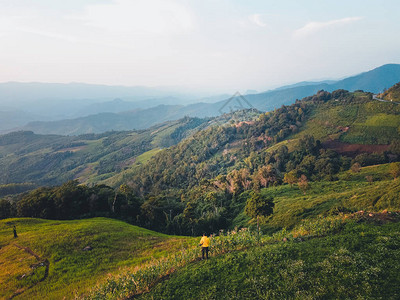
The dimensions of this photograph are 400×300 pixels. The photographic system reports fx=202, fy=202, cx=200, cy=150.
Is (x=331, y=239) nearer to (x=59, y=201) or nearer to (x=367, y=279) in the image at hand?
(x=367, y=279)

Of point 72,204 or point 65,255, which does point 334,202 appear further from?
point 72,204

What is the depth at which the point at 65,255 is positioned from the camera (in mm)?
24406

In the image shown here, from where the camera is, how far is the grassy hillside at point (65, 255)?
19.0 meters

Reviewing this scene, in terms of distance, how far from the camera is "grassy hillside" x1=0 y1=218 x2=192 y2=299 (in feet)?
62.3

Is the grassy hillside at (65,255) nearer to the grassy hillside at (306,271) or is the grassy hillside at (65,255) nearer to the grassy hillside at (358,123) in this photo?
the grassy hillside at (306,271)

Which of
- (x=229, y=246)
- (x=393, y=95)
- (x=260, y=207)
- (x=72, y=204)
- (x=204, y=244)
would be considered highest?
(x=393, y=95)

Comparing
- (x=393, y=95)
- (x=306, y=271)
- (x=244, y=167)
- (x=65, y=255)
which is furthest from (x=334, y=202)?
(x=393, y=95)

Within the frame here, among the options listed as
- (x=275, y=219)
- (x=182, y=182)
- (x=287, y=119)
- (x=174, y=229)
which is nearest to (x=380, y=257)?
(x=275, y=219)

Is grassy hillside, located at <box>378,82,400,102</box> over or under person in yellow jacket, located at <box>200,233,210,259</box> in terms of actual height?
over

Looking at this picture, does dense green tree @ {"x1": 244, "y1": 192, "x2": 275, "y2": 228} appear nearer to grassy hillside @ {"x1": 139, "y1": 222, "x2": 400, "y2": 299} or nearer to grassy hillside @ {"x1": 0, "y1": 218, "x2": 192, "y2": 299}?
grassy hillside @ {"x1": 0, "y1": 218, "x2": 192, "y2": 299}

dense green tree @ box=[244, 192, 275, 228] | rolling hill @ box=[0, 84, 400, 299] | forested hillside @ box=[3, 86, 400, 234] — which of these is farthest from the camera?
forested hillside @ box=[3, 86, 400, 234]

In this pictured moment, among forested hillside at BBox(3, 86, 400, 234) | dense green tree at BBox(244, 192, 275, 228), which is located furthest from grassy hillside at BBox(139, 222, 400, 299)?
dense green tree at BBox(244, 192, 275, 228)

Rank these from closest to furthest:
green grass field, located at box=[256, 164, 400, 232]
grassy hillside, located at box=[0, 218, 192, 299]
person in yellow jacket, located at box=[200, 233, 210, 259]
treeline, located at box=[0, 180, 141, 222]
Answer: person in yellow jacket, located at box=[200, 233, 210, 259] < grassy hillside, located at box=[0, 218, 192, 299] < green grass field, located at box=[256, 164, 400, 232] < treeline, located at box=[0, 180, 141, 222]

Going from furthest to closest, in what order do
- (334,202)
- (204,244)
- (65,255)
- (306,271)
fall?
(334,202) < (65,255) < (204,244) < (306,271)
